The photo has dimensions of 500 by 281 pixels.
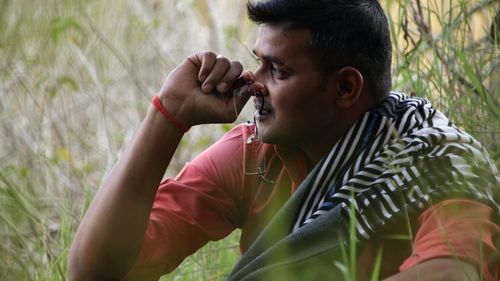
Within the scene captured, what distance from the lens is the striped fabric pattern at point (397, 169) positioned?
2.29m

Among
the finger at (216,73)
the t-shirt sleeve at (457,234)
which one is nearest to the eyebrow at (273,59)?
the finger at (216,73)

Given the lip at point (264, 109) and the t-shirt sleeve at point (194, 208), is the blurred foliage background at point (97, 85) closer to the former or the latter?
the t-shirt sleeve at point (194, 208)

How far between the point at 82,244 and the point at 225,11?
4.42 m

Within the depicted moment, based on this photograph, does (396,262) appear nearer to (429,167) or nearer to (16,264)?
(429,167)

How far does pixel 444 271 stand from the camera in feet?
6.95

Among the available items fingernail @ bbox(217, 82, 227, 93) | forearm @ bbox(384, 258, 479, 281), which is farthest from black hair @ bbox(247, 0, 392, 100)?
forearm @ bbox(384, 258, 479, 281)

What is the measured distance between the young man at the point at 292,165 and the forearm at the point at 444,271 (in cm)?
19

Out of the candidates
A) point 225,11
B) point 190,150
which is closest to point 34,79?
point 190,150

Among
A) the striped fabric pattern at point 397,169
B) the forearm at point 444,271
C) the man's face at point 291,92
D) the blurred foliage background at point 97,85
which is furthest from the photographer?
the blurred foliage background at point 97,85

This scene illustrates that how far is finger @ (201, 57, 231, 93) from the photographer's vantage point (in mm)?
2574

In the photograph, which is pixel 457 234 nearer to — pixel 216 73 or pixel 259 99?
pixel 259 99

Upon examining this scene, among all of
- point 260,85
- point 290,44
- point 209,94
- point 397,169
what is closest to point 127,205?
point 209,94

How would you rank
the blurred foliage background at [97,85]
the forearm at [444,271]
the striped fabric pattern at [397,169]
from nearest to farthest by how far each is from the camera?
the forearm at [444,271]
the striped fabric pattern at [397,169]
the blurred foliage background at [97,85]

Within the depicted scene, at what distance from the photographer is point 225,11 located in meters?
6.84
